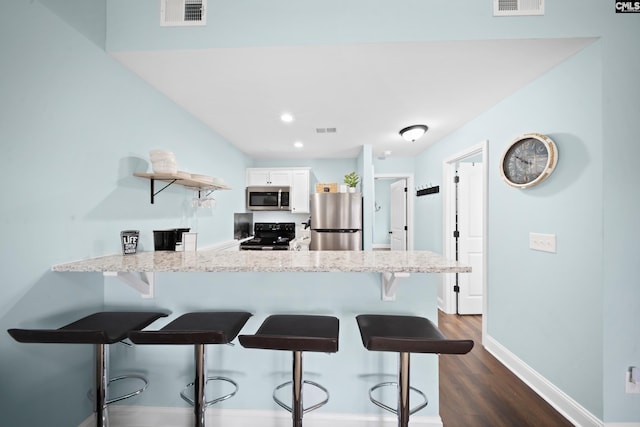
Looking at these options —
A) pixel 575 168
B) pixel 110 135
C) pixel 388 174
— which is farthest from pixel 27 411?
pixel 388 174

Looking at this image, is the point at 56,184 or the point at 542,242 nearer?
the point at 56,184

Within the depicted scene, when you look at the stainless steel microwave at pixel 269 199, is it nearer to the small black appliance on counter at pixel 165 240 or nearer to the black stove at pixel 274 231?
the black stove at pixel 274 231

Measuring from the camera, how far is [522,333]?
6.86 feet

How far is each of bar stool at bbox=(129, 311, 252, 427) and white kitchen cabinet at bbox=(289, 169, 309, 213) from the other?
2939 millimetres

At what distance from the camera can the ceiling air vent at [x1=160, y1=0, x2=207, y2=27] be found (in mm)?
1605

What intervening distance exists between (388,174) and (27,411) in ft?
14.7

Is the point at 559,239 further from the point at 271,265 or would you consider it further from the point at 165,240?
the point at 165,240

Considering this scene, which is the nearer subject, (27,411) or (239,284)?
(27,411)

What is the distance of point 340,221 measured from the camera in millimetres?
3758

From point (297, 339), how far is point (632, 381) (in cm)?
201

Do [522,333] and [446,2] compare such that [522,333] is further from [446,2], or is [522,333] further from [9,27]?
[9,27]

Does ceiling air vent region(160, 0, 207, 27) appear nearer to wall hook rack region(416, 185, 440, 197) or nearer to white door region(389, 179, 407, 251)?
wall hook rack region(416, 185, 440, 197)

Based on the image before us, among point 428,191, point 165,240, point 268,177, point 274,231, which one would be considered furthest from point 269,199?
point 428,191

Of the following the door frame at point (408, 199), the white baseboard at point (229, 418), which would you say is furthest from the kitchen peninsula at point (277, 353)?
the door frame at point (408, 199)
